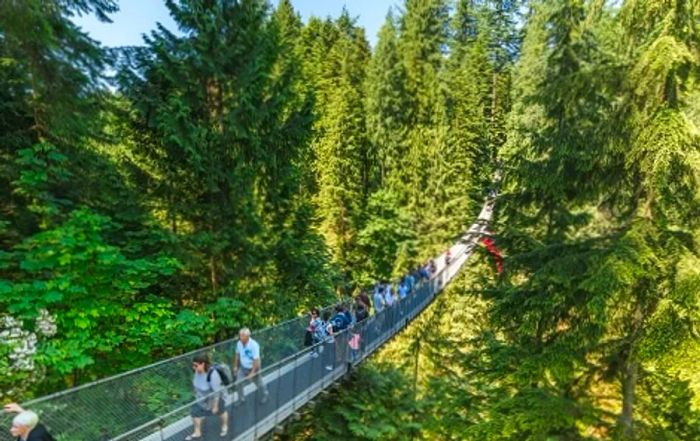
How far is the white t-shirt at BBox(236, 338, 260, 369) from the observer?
22.9 feet

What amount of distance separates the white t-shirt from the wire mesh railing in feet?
0.99

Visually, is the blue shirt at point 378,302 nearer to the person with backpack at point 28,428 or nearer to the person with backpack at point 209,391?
the person with backpack at point 209,391

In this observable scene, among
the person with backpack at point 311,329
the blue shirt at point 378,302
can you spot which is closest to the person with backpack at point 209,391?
the person with backpack at point 311,329

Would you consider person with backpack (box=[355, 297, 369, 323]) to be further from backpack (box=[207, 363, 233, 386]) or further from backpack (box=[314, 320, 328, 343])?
backpack (box=[207, 363, 233, 386])

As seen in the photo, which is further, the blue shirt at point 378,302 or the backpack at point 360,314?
the blue shirt at point 378,302

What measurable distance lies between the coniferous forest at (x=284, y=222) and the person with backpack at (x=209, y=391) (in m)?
1.69

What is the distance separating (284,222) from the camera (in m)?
12.4

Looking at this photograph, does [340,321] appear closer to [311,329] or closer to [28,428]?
[311,329]

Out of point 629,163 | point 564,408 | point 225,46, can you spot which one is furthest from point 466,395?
point 225,46

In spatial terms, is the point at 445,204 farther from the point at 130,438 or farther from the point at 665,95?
the point at 130,438

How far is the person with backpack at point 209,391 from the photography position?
6160 millimetres

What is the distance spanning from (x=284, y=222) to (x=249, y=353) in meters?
5.63

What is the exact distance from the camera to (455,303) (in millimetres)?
21312

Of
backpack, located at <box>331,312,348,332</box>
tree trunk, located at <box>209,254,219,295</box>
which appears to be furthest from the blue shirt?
tree trunk, located at <box>209,254,219,295</box>
